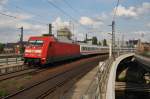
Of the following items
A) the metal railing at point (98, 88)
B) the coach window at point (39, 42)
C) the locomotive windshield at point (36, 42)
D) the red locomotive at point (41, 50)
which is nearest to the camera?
the metal railing at point (98, 88)

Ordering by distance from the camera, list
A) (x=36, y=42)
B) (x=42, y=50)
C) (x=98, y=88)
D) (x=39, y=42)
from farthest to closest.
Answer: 1. (x=36, y=42)
2. (x=39, y=42)
3. (x=42, y=50)
4. (x=98, y=88)

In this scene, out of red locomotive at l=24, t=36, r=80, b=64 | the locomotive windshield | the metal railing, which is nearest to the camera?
the metal railing

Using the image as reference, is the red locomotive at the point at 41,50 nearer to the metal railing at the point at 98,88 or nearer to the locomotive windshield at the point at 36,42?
the locomotive windshield at the point at 36,42

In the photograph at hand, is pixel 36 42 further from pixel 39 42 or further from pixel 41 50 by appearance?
pixel 41 50

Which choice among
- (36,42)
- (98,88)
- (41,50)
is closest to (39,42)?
(36,42)

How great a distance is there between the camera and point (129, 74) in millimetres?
67188

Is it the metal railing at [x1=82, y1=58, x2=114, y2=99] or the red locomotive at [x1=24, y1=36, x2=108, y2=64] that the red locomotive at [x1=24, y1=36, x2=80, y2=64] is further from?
the metal railing at [x1=82, y1=58, x2=114, y2=99]

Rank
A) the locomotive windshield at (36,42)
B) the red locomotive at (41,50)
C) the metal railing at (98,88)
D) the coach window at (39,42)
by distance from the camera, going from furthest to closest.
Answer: the locomotive windshield at (36,42) < the coach window at (39,42) < the red locomotive at (41,50) < the metal railing at (98,88)

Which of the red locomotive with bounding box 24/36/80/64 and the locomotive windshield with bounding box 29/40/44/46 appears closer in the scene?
the red locomotive with bounding box 24/36/80/64

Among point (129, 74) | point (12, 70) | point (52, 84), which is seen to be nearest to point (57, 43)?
point (12, 70)

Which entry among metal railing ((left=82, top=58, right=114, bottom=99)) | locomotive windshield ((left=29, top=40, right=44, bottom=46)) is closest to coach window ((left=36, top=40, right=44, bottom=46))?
locomotive windshield ((left=29, top=40, right=44, bottom=46))

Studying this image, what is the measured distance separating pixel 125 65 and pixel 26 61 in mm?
49448

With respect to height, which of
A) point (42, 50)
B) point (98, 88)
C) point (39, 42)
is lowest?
point (98, 88)

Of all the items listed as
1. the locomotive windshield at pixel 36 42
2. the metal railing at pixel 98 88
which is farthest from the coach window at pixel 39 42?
the metal railing at pixel 98 88
